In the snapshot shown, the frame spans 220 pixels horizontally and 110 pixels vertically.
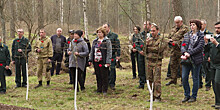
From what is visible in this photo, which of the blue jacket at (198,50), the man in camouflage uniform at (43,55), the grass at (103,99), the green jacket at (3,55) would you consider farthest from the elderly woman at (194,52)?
the green jacket at (3,55)

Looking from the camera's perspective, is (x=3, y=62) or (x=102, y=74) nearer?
(x=102, y=74)

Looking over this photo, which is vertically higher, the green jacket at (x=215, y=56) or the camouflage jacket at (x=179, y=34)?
the camouflage jacket at (x=179, y=34)

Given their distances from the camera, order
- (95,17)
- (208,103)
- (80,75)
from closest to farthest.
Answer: (208,103) < (80,75) < (95,17)

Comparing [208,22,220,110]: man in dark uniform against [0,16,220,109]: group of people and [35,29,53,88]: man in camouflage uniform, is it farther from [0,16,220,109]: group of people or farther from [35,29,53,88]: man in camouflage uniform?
[35,29,53,88]: man in camouflage uniform

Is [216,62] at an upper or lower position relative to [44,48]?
lower

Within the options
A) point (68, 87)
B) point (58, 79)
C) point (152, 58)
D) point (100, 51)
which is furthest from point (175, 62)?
point (58, 79)

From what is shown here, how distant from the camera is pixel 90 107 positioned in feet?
18.6

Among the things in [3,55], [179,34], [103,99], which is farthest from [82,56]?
[179,34]

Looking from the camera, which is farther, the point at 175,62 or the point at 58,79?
the point at 58,79

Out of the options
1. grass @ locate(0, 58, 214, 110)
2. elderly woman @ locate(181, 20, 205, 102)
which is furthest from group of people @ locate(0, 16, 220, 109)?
grass @ locate(0, 58, 214, 110)

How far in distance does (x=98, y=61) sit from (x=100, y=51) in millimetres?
334

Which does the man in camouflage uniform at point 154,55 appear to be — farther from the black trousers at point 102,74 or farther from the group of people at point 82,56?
the black trousers at point 102,74

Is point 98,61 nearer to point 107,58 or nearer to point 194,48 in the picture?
point 107,58

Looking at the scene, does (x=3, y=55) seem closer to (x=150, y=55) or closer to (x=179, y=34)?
(x=150, y=55)
